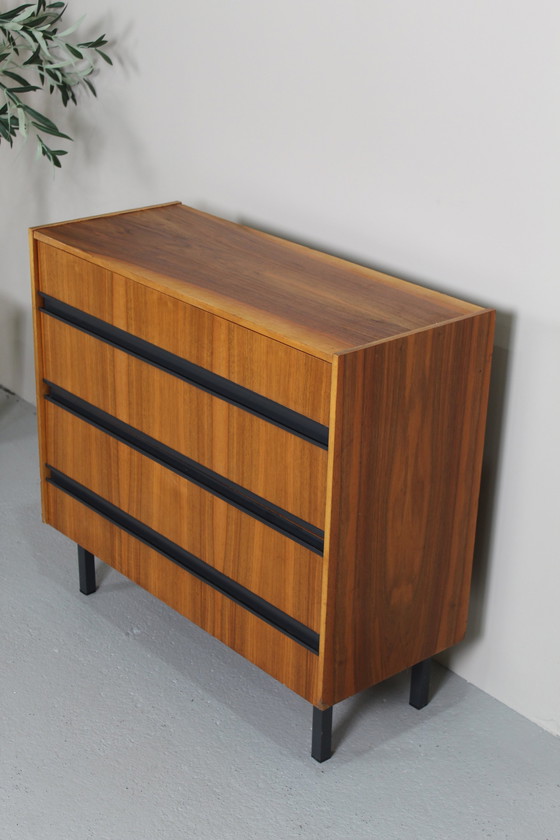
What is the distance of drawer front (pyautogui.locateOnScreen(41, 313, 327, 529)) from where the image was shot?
240 cm

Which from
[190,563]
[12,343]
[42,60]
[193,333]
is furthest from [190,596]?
[12,343]

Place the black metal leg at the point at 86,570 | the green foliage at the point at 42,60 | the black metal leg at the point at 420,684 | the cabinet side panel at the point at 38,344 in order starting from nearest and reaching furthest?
the black metal leg at the point at 420,684, the cabinet side panel at the point at 38,344, the black metal leg at the point at 86,570, the green foliage at the point at 42,60

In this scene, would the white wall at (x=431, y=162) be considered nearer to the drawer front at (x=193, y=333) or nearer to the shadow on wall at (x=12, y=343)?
the drawer front at (x=193, y=333)

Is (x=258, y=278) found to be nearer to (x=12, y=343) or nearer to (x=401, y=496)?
(x=401, y=496)

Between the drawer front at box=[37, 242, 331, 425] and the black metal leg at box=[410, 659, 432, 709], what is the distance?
857 millimetres

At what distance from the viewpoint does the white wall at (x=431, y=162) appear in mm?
2469

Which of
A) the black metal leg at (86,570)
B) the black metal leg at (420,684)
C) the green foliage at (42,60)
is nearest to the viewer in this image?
the black metal leg at (420,684)

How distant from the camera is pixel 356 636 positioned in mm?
2531

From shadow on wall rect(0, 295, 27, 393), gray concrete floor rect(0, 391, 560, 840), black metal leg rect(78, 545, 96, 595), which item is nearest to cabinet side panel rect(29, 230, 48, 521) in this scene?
black metal leg rect(78, 545, 96, 595)

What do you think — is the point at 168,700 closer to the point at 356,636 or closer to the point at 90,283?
the point at 356,636

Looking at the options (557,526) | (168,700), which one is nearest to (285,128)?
(557,526)

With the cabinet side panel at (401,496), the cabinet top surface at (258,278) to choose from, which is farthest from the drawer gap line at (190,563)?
the cabinet top surface at (258,278)

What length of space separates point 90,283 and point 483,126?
1.01 metres

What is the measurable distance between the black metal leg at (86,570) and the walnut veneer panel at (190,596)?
86 millimetres
